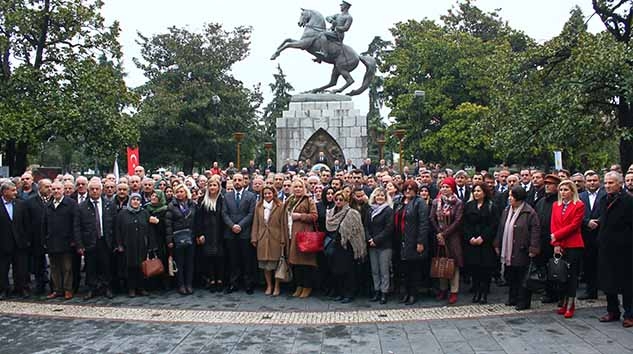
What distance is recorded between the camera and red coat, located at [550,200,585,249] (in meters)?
7.12

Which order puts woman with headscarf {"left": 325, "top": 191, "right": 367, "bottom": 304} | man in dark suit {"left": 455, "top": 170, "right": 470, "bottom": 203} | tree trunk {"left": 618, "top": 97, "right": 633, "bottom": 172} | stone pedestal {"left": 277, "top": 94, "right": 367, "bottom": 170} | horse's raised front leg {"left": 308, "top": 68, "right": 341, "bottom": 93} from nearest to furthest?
woman with headscarf {"left": 325, "top": 191, "right": 367, "bottom": 304}
man in dark suit {"left": 455, "top": 170, "right": 470, "bottom": 203}
tree trunk {"left": 618, "top": 97, "right": 633, "bottom": 172}
stone pedestal {"left": 277, "top": 94, "right": 367, "bottom": 170}
horse's raised front leg {"left": 308, "top": 68, "right": 341, "bottom": 93}

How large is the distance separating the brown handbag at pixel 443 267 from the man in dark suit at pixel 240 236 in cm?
291

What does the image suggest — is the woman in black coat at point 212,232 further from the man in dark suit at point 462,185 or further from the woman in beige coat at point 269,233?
the man in dark suit at point 462,185

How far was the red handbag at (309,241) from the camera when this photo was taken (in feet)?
28.1

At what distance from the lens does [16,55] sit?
71.1 feet

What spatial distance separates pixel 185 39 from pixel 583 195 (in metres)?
35.8

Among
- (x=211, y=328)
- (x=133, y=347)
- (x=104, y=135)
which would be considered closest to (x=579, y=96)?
(x=211, y=328)

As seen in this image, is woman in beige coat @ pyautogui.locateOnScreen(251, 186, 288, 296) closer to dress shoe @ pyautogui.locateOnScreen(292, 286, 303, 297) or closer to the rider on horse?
dress shoe @ pyautogui.locateOnScreen(292, 286, 303, 297)

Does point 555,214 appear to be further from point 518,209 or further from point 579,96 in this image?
point 579,96

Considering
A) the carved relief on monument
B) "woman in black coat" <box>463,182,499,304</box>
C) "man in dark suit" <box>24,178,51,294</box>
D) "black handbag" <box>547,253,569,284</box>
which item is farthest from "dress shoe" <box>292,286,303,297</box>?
the carved relief on monument

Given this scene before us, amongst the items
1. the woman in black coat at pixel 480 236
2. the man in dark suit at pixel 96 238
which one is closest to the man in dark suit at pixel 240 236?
the man in dark suit at pixel 96 238

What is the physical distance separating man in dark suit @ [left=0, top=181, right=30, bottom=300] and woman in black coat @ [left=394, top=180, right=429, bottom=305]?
578 cm

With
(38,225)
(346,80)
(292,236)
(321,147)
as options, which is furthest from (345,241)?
(346,80)

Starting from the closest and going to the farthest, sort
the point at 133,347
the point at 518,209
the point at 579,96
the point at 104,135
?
the point at 133,347 < the point at 518,209 < the point at 579,96 < the point at 104,135
